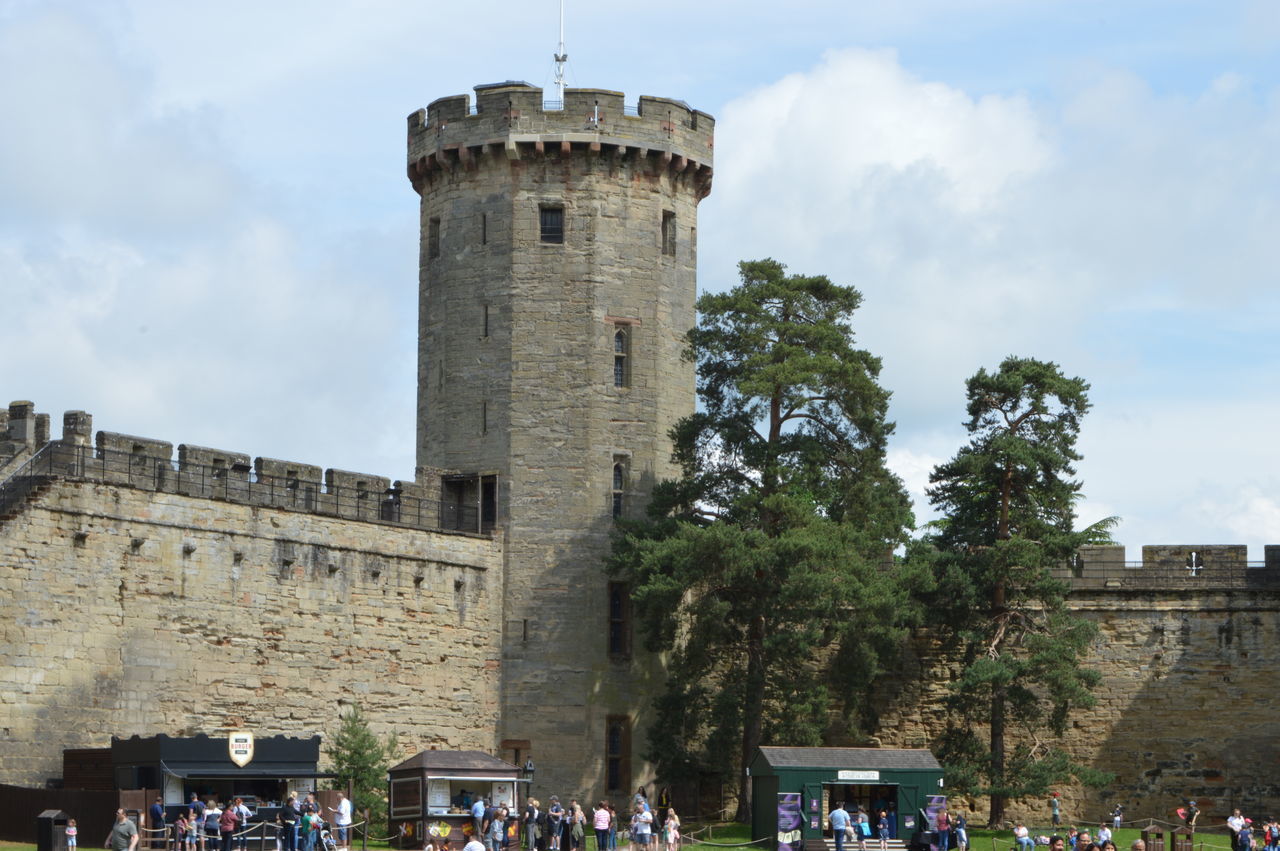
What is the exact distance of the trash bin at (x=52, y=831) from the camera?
35.5m

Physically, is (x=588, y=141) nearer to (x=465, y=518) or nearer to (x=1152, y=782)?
(x=465, y=518)

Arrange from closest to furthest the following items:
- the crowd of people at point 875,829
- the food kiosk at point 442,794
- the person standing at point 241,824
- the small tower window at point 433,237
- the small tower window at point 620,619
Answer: the person standing at point 241,824, the food kiosk at point 442,794, the crowd of people at point 875,829, the small tower window at point 620,619, the small tower window at point 433,237

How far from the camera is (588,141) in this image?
50469mm

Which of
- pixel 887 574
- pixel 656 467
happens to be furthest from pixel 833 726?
pixel 656 467

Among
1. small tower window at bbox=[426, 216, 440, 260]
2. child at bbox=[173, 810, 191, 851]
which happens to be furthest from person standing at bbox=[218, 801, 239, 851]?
small tower window at bbox=[426, 216, 440, 260]

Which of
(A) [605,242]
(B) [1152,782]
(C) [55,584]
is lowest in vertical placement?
(B) [1152,782]

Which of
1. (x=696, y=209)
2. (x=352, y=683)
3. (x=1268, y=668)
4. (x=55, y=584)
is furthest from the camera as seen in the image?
(x=696, y=209)

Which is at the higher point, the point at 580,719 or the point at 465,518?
the point at 465,518

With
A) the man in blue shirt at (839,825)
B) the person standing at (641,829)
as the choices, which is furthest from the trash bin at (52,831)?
the man in blue shirt at (839,825)

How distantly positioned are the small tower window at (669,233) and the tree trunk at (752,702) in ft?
29.7

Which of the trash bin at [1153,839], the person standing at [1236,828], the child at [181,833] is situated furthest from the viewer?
the person standing at [1236,828]

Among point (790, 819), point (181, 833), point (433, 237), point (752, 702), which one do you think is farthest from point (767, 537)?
point (181, 833)

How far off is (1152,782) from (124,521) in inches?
899

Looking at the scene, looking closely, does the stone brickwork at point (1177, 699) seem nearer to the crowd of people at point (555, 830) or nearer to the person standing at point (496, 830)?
the crowd of people at point (555, 830)
